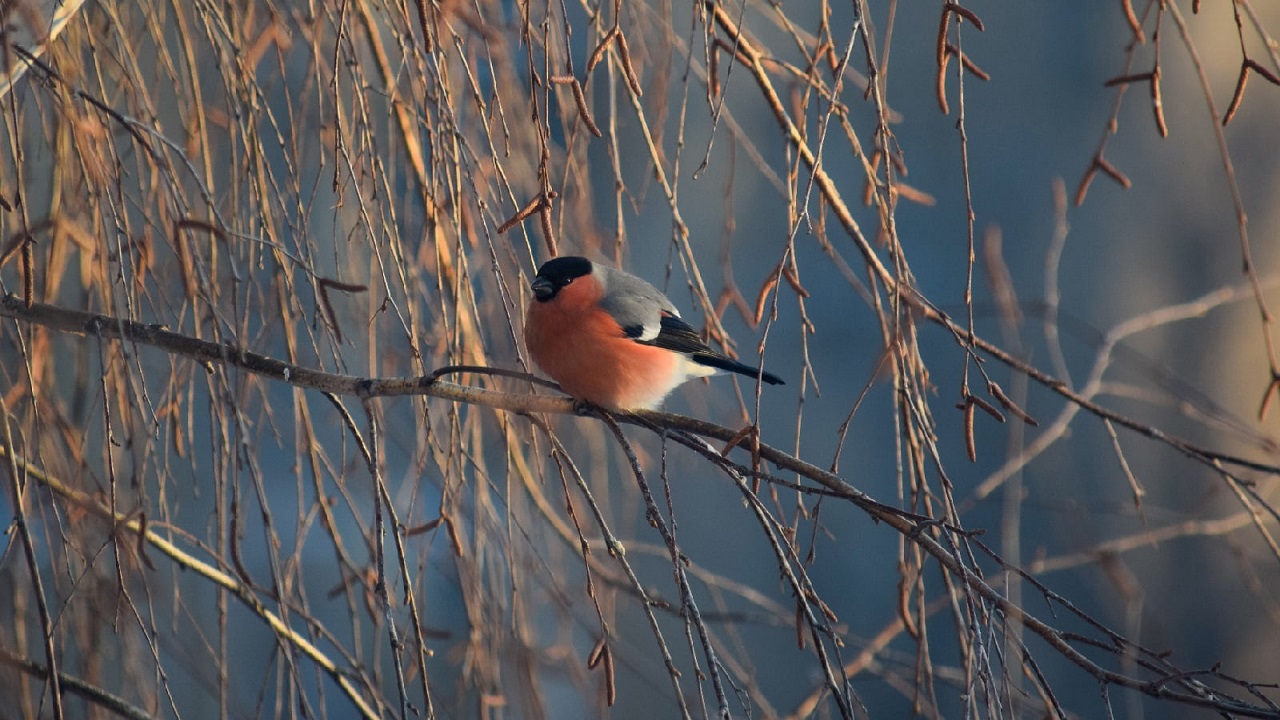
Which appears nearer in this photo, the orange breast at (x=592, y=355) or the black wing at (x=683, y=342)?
the orange breast at (x=592, y=355)

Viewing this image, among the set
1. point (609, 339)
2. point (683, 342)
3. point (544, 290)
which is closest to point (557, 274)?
point (544, 290)

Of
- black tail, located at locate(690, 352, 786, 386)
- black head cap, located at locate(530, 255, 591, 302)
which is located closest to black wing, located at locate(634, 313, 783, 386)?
black tail, located at locate(690, 352, 786, 386)

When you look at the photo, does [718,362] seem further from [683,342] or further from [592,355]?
[592,355]

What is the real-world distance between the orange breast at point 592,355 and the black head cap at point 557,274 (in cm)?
2

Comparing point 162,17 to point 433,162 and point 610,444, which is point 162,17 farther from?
point 610,444

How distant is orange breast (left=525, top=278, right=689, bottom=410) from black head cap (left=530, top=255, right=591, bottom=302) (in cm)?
2

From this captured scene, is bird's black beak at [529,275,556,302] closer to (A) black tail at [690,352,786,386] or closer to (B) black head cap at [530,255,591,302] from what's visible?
(B) black head cap at [530,255,591,302]

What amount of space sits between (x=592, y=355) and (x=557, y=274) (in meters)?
0.21

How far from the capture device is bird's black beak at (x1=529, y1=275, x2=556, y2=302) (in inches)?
83.6

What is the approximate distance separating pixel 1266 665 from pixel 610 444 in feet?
9.18

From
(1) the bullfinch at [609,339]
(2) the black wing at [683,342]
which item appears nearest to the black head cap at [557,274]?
(1) the bullfinch at [609,339]

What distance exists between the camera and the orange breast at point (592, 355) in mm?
2094

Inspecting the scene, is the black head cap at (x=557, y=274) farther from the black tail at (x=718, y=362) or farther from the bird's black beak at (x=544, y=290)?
the black tail at (x=718, y=362)

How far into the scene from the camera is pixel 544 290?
2.17 m
